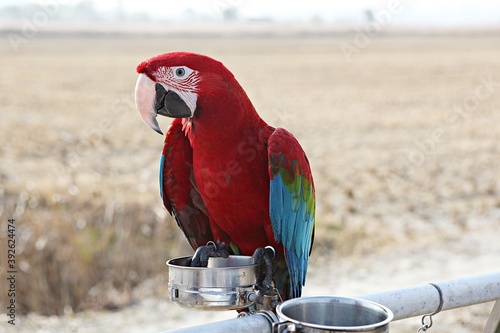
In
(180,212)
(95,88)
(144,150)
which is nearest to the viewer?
(180,212)

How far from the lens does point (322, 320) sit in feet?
4.62

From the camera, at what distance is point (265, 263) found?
206 centimetres

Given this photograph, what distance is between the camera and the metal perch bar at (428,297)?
1.40 metres

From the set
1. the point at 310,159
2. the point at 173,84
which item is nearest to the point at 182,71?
the point at 173,84

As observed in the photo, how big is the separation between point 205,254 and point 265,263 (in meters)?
0.20

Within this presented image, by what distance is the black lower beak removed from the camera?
1.96m

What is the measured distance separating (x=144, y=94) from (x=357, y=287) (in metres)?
3.89

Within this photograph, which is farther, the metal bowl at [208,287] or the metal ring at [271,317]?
the metal bowl at [208,287]

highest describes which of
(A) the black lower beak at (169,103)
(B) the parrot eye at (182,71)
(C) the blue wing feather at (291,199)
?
(B) the parrot eye at (182,71)

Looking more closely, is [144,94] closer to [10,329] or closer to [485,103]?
[10,329]

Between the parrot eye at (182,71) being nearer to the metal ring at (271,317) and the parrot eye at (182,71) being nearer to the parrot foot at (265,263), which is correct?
the parrot foot at (265,263)

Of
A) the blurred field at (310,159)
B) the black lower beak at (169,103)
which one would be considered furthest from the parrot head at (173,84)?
the blurred field at (310,159)

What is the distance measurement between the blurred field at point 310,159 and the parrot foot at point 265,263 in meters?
2.83

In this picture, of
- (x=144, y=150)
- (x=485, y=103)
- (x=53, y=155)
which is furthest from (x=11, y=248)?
(x=485, y=103)
